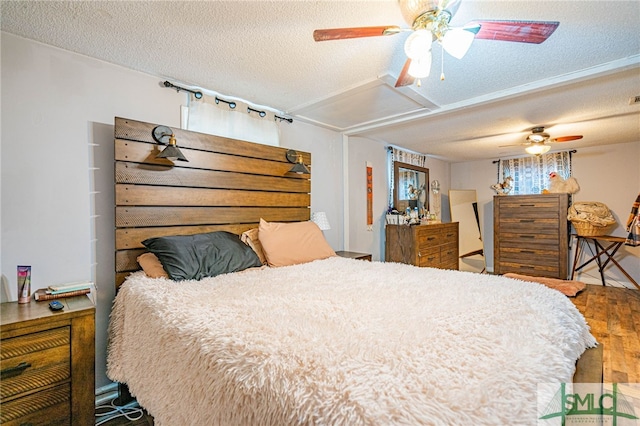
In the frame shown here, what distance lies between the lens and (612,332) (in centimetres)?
281

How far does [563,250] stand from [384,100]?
395 centimetres

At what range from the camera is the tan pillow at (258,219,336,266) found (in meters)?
2.32

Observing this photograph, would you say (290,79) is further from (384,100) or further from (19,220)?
(19,220)

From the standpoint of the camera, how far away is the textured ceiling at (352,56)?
4.90ft

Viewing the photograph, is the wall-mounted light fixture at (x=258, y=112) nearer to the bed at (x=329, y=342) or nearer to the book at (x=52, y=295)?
the bed at (x=329, y=342)

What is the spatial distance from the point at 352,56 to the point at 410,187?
334 centimetres

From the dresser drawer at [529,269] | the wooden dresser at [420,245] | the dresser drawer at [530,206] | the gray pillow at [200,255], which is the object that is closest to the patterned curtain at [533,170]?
the dresser drawer at [530,206]

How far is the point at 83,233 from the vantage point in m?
1.89

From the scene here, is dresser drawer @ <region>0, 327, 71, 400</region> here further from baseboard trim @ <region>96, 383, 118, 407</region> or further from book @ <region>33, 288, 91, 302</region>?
baseboard trim @ <region>96, 383, 118, 407</region>

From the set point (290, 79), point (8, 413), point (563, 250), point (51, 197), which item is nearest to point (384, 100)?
point (290, 79)

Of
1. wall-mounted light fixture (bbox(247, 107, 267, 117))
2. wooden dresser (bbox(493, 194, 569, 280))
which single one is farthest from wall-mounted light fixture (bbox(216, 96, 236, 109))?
wooden dresser (bbox(493, 194, 569, 280))

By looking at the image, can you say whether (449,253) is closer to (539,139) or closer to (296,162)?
(539,139)

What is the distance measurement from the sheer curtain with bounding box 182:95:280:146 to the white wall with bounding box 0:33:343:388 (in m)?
0.33

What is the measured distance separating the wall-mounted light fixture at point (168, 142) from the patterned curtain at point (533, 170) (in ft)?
18.9
